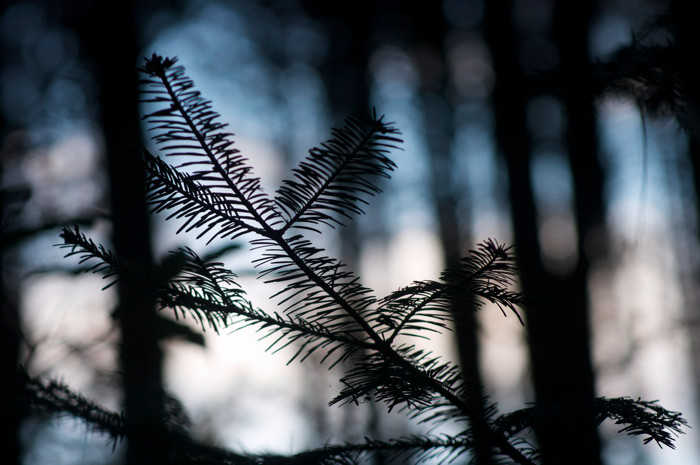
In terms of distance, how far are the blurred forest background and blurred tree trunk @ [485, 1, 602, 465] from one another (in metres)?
0.02

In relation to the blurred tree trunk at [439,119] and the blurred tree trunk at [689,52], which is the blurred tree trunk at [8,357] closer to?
the blurred tree trunk at [689,52]

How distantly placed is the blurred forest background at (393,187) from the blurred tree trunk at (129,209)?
1 cm

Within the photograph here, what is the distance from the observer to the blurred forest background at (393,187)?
1006 mm

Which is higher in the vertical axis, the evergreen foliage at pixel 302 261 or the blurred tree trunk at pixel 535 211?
the blurred tree trunk at pixel 535 211

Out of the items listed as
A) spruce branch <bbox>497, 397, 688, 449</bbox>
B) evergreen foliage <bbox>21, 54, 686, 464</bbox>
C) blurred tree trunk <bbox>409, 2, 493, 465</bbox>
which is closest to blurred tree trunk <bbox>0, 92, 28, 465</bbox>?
evergreen foliage <bbox>21, 54, 686, 464</bbox>

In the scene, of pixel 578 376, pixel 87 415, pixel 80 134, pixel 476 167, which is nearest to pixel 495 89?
pixel 476 167

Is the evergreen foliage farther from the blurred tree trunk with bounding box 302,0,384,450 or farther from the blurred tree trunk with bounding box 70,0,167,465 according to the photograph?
the blurred tree trunk with bounding box 302,0,384,450

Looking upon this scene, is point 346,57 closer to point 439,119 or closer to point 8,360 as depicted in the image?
point 439,119

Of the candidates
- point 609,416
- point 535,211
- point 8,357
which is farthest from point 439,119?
point 609,416

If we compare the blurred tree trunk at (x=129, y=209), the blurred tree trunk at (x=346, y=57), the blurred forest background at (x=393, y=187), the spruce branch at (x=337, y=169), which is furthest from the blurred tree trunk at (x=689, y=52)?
the blurred tree trunk at (x=346, y=57)

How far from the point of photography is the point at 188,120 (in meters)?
0.43

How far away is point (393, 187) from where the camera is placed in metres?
5.39

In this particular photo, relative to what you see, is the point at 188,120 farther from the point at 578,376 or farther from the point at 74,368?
the point at 578,376

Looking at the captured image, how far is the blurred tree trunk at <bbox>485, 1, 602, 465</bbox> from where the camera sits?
3.21 metres
